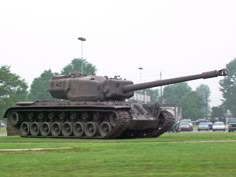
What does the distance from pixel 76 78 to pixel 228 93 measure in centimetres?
15195

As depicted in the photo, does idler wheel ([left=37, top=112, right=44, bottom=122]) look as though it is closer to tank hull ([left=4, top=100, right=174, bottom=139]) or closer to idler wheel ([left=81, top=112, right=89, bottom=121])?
tank hull ([left=4, top=100, right=174, bottom=139])

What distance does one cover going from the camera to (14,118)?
42.8 metres

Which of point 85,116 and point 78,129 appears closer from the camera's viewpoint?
point 85,116

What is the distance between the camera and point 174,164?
16156mm

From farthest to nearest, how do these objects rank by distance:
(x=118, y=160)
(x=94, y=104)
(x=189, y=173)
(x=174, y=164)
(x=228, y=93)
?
(x=228, y=93), (x=94, y=104), (x=118, y=160), (x=174, y=164), (x=189, y=173)

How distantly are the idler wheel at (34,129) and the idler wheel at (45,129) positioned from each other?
1.12 ft

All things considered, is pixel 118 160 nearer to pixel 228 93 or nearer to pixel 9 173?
pixel 9 173

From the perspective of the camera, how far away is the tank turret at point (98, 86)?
39.0 m

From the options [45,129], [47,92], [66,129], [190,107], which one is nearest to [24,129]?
[45,129]

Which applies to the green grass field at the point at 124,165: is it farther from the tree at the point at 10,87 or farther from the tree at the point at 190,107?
the tree at the point at 190,107

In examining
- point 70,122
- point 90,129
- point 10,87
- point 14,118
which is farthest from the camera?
point 10,87

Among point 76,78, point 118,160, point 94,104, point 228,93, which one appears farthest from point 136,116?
point 228,93

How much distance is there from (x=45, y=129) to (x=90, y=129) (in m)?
3.92

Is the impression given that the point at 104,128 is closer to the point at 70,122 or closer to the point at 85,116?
the point at 85,116
